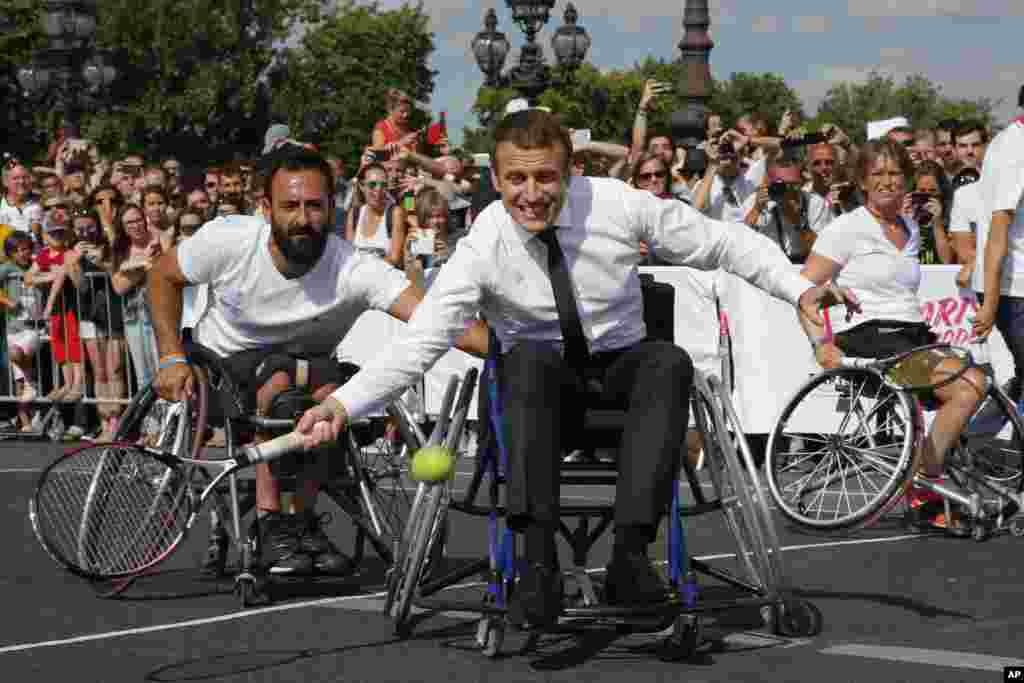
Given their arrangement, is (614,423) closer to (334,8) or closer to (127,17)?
(127,17)

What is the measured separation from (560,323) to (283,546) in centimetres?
191

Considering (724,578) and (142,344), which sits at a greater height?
A: (142,344)

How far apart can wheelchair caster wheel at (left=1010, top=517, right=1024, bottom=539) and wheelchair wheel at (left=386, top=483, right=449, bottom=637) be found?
142 inches

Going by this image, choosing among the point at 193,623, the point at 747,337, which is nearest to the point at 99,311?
the point at 747,337

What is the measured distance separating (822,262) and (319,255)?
2728 mm

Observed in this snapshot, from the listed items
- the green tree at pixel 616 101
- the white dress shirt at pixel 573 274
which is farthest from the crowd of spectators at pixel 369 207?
the green tree at pixel 616 101

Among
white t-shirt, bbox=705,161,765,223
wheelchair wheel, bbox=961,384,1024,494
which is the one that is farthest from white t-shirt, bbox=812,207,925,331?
white t-shirt, bbox=705,161,765,223

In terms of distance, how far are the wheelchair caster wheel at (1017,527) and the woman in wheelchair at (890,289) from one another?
27 centimetres

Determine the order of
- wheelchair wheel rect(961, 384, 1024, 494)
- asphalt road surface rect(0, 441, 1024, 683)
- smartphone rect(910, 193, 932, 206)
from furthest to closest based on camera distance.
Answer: smartphone rect(910, 193, 932, 206) → wheelchair wheel rect(961, 384, 1024, 494) → asphalt road surface rect(0, 441, 1024, 683)

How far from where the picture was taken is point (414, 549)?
254 inches

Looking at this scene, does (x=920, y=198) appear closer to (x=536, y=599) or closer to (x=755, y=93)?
(x=536, y=599)

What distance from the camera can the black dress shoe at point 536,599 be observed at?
5.89 meters

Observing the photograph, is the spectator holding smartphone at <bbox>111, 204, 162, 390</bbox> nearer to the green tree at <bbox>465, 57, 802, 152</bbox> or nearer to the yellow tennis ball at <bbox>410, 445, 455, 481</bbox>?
the yellow tennis ball at <bbox>410, 445, 455, 481</bbox>

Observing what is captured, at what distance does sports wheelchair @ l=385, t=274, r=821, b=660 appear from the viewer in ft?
20.0
